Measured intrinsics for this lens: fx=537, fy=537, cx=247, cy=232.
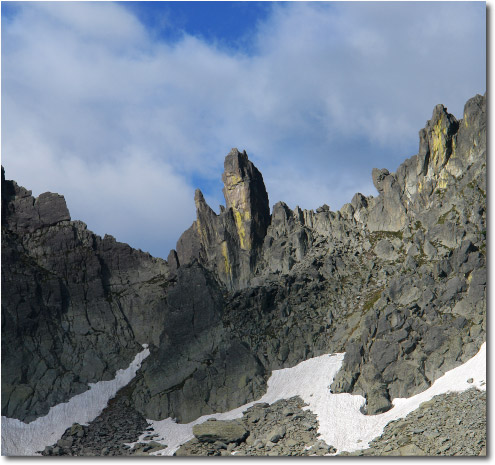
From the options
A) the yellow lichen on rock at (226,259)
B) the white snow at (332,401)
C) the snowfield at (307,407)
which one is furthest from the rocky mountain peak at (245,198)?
the white snow at (332,401)

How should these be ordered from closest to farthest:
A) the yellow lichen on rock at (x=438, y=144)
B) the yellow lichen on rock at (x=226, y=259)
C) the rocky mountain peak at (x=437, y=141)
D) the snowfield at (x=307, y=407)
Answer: the snowfield at (x=307, y=407), the rocky mountain peak at (x=437, y=141), the yellow lichen on rock at (x=438, y=144), the yellow lichen on rock at (x=226, y=259)

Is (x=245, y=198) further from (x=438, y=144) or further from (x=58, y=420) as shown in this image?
(x=58, y=420)

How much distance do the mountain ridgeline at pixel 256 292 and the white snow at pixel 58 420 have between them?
1.70 meters

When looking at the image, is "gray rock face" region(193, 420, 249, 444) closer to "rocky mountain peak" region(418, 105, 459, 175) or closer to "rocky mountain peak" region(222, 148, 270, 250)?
"rocky mountain peak" region(222, 148, 270, 250)

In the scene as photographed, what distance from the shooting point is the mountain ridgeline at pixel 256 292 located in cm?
7256

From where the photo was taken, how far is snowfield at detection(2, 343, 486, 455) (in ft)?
204

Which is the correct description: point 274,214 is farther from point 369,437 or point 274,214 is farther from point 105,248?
point 369,437

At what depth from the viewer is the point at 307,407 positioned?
69562mm

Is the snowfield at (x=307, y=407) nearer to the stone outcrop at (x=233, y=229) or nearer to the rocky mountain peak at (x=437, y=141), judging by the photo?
the stone outcrop at (x=233, y=229)

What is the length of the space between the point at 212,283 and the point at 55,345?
28570mm

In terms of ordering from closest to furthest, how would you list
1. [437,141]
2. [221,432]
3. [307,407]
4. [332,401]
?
[221,432] → [332,401] → [307,407] → [437,141]

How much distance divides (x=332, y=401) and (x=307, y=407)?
3321mm

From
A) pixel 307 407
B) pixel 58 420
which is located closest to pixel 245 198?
pixel 307 407

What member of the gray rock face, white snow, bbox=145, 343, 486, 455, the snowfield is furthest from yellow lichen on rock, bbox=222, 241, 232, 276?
the gray rock face
